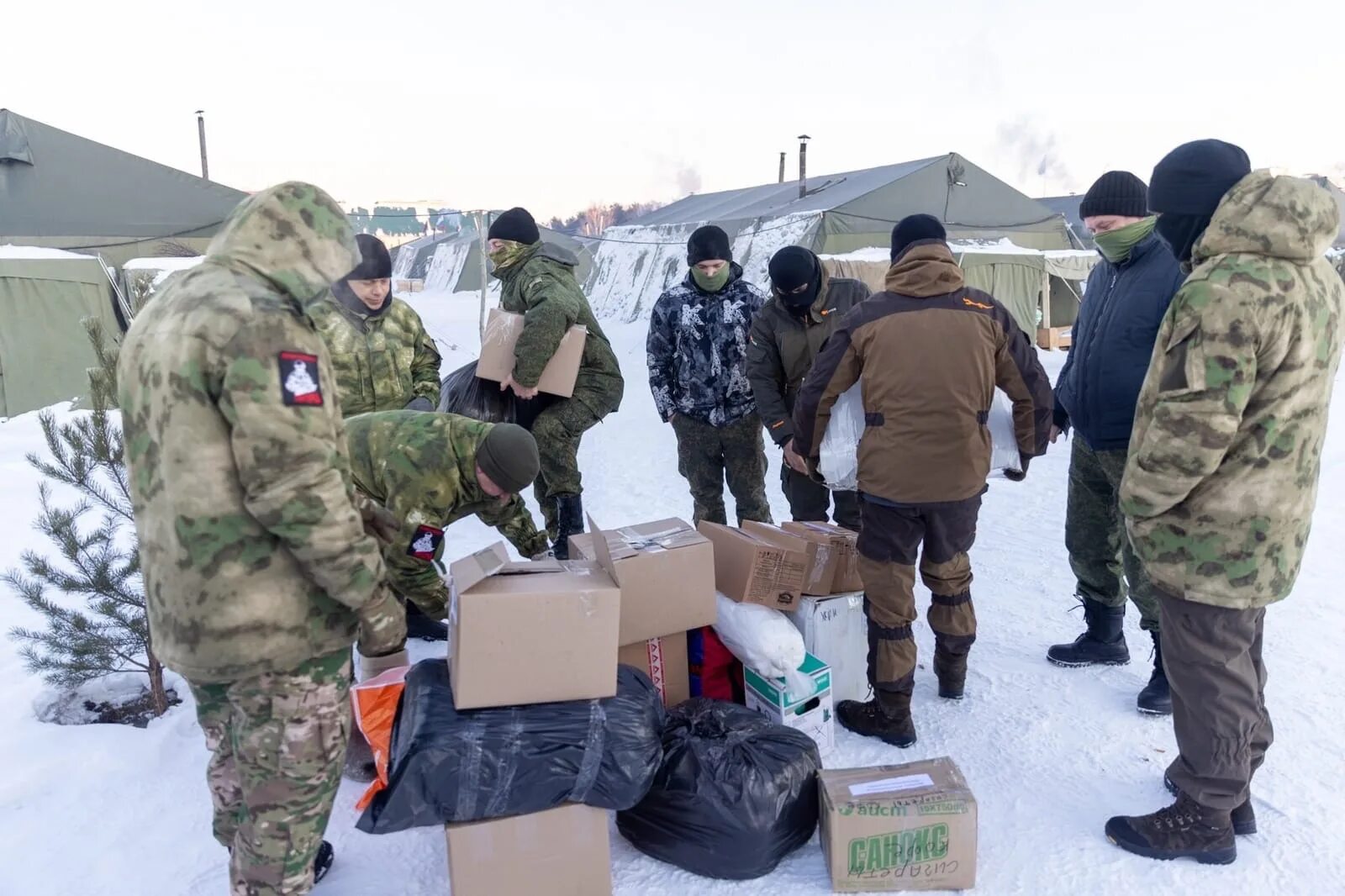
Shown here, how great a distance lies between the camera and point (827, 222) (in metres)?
13.2

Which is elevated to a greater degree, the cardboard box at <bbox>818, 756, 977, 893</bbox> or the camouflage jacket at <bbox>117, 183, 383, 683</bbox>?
the camouflage jacket at <bbox>117, 183, 383, 683</bbox>

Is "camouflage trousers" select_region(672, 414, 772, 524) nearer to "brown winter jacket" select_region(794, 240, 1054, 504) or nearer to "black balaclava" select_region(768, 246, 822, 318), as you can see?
"black balaclava" select_region(768, 246, 822, 318)

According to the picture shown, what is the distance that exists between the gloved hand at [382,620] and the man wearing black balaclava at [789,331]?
200 centimetres

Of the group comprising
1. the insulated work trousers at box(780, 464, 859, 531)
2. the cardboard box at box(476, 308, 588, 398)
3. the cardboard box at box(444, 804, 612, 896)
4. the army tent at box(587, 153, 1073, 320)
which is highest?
the army tent at box(587, 153, 1073, 320)

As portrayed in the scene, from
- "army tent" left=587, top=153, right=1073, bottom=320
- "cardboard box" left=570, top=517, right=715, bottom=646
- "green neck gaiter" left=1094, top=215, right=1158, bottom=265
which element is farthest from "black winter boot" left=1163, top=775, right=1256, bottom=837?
"army tent" left=587, top=153, right=1073, bottom=320

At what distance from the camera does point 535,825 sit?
7.11 feet

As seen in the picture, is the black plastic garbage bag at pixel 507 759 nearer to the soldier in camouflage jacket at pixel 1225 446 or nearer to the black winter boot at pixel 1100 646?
the soldier in camouflage jacket at pixel 1225 446

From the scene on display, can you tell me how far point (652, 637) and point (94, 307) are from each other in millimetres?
10498

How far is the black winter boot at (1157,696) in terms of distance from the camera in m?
3.09

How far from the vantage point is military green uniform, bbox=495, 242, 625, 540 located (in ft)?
13.4

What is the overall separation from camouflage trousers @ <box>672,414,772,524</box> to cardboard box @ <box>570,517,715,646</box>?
1358 millimetres

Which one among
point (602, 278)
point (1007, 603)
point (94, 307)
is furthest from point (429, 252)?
point (1007, 603)

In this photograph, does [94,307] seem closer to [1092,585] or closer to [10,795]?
[10,795]

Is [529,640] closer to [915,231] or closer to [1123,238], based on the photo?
[915,231]
